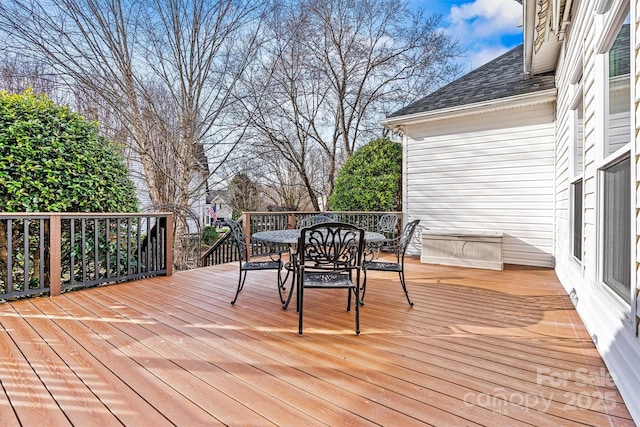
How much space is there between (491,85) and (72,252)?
23.1 ft

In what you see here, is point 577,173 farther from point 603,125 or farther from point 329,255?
point 329,255

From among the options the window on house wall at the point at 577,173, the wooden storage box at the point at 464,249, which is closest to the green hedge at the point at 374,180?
the wooden storage box at the point at 464,249

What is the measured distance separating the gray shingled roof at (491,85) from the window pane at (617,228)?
379 centimetres

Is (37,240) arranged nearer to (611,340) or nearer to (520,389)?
(520,389)

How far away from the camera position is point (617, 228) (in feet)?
6.92

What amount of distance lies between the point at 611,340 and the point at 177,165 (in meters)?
7.73

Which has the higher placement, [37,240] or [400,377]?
[37,240]

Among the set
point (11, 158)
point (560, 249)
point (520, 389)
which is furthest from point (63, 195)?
point (560, 249)

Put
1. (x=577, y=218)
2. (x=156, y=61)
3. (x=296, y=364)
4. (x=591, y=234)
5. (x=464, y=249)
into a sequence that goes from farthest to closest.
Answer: (x=156, y=61)
(x=464, y=249)
(x=577, y=218)
(x=591, y=234)
(x=296, y=364)

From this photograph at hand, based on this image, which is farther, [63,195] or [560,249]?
[560,249]

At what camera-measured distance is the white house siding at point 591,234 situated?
1.69 metres

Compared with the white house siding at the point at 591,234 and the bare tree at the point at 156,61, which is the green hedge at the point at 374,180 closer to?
the bare tree at the point at 156,61

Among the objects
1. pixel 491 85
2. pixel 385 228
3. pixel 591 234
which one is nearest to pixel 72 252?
pixel 385 228

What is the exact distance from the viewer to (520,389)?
1.80 m
